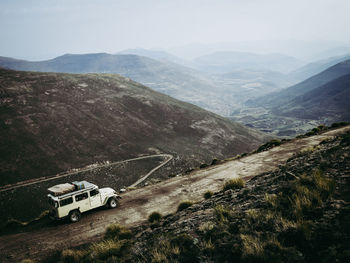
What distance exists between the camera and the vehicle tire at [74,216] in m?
20.2

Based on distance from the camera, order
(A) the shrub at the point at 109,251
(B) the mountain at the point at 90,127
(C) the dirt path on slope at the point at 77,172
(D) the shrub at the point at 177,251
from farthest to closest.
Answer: (B) the mountain at the point at 90,127 < (C) the dirt path on slope at the point at 77,172 < (A) the shrub at the point at 109,251 < (D) the shrub at the point at 177,251

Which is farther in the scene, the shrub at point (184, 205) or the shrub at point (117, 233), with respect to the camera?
the shrub at point (184, 205)

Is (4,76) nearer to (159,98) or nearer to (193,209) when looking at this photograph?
(159,98)

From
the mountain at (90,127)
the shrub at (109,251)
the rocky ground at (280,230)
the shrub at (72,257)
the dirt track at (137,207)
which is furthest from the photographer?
the mountain at (90,127)

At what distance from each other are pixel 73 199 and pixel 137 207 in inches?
251

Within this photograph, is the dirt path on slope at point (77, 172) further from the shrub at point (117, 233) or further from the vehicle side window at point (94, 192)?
the shrub at point (117, 233)

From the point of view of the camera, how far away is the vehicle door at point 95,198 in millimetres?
21469

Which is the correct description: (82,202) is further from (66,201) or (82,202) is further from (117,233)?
(117,233)

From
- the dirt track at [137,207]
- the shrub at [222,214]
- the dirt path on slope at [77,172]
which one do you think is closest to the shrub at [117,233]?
the dirt track at [137,207]

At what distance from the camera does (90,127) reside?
84.7 m

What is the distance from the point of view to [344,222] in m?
7.60

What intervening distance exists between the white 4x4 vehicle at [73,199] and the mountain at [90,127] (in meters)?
43.8

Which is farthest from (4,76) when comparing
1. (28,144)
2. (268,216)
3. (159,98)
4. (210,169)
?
(268,216)

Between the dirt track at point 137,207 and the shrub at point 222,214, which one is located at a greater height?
the shrub at point 222,214
